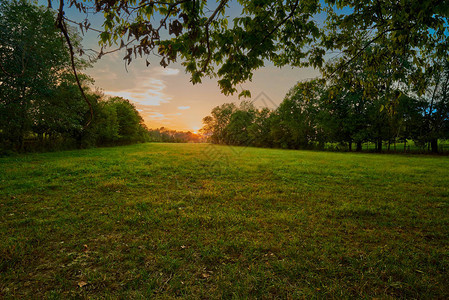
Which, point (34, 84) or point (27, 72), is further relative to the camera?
point (34, 84)

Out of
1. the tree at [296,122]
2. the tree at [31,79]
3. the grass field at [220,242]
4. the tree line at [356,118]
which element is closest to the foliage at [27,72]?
the tree at [31,79]

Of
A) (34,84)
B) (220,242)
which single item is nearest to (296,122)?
(34,84)

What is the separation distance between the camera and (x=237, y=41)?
4352 mm

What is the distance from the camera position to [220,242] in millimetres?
3971

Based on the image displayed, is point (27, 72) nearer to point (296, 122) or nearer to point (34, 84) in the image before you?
point (34, 84)

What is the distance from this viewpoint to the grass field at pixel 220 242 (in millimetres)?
2900

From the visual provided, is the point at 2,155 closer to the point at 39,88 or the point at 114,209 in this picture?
the point at 39,88

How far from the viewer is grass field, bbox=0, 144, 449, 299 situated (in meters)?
2.90

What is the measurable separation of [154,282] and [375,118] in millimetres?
37744

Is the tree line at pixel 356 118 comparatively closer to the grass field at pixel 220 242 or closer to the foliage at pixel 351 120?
the foliage at pixel 351 120

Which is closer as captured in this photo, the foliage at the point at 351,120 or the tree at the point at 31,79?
the tree at the point at 31,79

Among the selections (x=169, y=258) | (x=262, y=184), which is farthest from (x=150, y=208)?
(x=262, y=184)

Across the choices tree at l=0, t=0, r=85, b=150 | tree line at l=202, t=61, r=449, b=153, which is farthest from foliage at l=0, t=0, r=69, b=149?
tree line at l=202, t=61, r=449, b=153

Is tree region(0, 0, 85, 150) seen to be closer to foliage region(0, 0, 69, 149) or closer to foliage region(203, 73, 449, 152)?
foliage region(0, 0, 69, 149)
